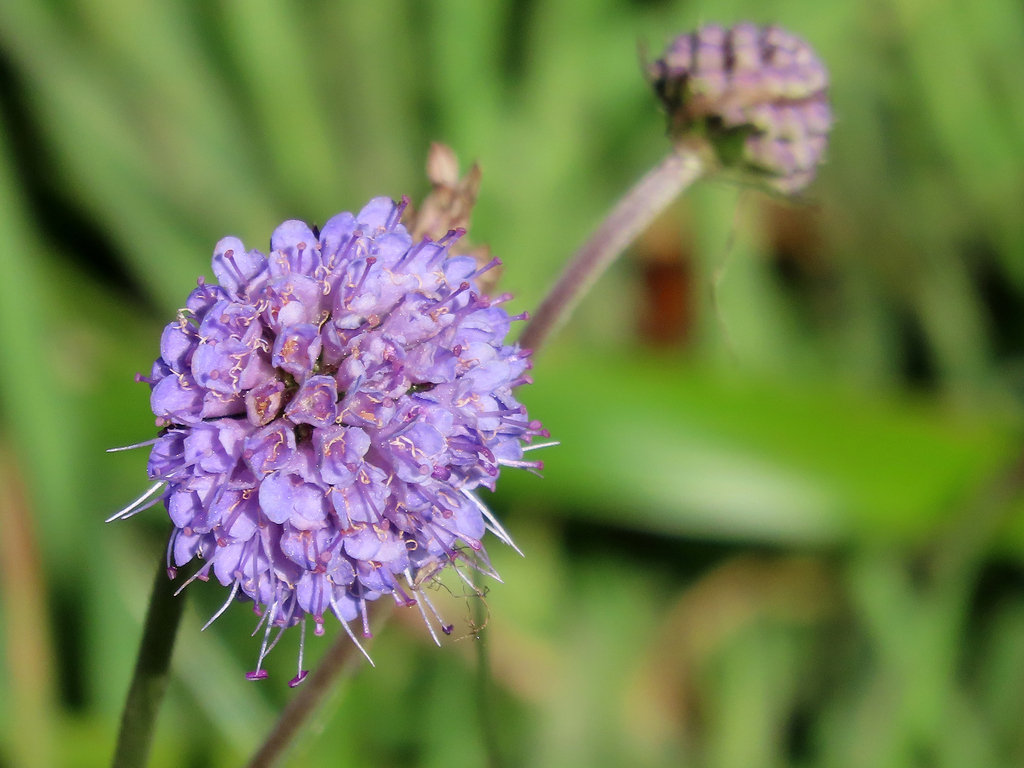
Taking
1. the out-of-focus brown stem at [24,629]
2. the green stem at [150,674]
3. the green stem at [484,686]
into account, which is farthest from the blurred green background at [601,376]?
the green stem at [150,674]

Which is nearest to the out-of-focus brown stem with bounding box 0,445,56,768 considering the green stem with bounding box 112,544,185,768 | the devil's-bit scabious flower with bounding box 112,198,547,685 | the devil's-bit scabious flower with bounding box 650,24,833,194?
the green stem with bounding box 112,544,185,768

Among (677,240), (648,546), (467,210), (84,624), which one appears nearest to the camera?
(467,210)

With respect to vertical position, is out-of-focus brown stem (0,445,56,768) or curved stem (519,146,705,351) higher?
curved stem (519,146,705,351)

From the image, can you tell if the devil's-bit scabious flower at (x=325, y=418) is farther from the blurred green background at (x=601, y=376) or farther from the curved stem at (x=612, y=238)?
the blurred green background at (x=601, y=376)

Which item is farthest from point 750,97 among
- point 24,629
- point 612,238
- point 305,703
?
point 24,629

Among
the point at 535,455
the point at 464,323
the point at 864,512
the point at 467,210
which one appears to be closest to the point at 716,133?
the point at 467,210

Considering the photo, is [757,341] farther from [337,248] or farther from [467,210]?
[337,248]

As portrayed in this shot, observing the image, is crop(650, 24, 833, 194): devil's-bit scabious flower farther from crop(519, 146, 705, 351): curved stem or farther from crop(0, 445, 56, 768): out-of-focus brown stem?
crop(0, 445, 56, 768): out-of-focus brown stem
